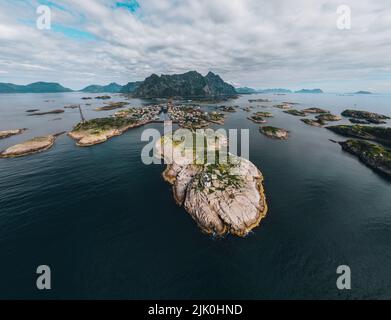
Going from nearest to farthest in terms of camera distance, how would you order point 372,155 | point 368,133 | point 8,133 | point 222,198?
point 222,198
point 372,155
point 368,133
point 8,133

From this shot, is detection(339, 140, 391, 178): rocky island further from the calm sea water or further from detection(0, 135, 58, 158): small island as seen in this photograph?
detection(0, 135, 58, 158): small island

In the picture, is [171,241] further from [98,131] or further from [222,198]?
[98,131]

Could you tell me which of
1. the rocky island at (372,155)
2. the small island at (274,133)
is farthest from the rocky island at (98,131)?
the rocky island at (372,155)

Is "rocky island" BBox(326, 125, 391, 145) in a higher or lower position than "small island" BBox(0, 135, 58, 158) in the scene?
higher

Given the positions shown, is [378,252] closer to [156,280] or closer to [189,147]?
[156,280]

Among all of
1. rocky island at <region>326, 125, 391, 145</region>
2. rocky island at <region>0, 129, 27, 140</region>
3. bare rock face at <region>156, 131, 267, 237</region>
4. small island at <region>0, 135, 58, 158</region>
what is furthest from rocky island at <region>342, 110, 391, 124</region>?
rocky island at <region>0, 129, 27, 140</region>

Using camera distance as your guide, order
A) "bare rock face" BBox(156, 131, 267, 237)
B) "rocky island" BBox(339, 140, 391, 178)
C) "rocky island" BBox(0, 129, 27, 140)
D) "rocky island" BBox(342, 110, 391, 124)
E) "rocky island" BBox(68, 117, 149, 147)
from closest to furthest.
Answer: "bare rock face" BBox(156, 131, 267, 237) < "rocky island" BBox(339, 140, 391, 178) < "rocky island" BBox(68, 117, 149, 147) < "rocky island" BBox(0, 129, 27, 140) < "rocky island" BBox(342, 110, 391, 124)

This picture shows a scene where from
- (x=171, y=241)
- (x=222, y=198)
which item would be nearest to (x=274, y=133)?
(x=222, y=198)
